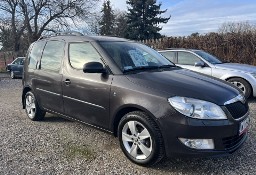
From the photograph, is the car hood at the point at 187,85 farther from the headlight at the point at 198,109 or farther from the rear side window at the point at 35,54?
the rear side window at the point at 35,54

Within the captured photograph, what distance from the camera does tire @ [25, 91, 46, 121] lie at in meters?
6.09

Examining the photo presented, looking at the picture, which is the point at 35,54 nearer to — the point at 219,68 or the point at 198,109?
the point at 198,109

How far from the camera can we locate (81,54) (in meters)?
4.91

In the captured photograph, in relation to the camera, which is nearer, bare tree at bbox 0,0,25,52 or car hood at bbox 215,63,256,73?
car hood at bbox 215,63,256,73

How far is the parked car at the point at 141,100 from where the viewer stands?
3.50 metres

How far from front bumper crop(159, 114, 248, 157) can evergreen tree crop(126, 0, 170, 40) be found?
111 ft

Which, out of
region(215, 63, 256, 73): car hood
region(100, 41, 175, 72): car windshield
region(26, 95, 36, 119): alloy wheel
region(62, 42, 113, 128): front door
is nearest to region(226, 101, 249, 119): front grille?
region(100, 41, 175, 72): car windshield

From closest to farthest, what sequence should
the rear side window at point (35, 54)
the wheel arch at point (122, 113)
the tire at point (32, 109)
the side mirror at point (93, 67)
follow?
the wheel arch at point (122, 113)
the side mirror at point (93, 67)
the rear side window at point (35, 54)
the tire at point (32, 109)

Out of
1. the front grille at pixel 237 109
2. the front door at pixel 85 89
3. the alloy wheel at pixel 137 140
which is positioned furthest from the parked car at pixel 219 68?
the alloy wheel at pixel 137 140

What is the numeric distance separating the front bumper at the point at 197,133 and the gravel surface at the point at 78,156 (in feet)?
1.10

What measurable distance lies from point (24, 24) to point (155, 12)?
1611cm

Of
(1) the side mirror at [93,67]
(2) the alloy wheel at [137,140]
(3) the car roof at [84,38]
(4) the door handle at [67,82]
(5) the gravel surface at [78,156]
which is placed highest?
(3) the car roof at [84,38]

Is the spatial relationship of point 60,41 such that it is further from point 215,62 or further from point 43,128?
point 215,62

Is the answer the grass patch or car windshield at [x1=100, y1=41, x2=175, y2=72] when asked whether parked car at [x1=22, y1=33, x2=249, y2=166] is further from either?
the grass patch
